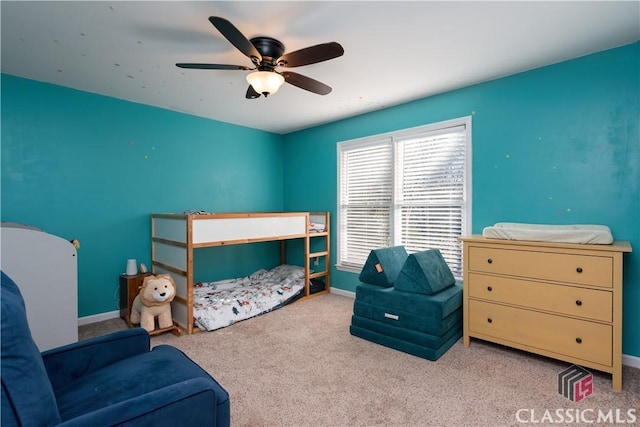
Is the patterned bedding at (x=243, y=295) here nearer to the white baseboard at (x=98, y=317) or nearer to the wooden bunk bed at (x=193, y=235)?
the wooden bunk bed at (x=193, y=235)

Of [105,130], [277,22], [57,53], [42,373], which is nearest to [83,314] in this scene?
[105,130]

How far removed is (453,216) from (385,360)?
163 cm

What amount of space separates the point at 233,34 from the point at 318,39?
2.36 ft

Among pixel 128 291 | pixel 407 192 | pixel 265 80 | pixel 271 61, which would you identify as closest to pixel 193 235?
pixel 128 291

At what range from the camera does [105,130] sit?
130 inches

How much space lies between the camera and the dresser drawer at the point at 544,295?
2.06 m

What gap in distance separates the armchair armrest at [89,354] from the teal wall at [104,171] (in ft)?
6.99

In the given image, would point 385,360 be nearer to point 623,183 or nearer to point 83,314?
point 623,183

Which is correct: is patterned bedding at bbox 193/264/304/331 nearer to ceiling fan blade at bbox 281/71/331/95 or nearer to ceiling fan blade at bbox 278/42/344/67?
ceiling fan blade at bbox 281/71/331/95

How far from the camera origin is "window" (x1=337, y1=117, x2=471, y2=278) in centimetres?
321

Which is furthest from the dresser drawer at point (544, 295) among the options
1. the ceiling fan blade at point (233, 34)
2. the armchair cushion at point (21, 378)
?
the armchair cushion at point (21, 378)

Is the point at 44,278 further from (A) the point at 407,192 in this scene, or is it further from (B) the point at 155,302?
(A) the point at 407,192

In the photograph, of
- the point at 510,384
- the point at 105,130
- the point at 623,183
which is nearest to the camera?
the point at 510,384

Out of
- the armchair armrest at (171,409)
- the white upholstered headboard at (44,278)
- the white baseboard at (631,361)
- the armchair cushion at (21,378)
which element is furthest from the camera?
the white baseboard at (631,361)
